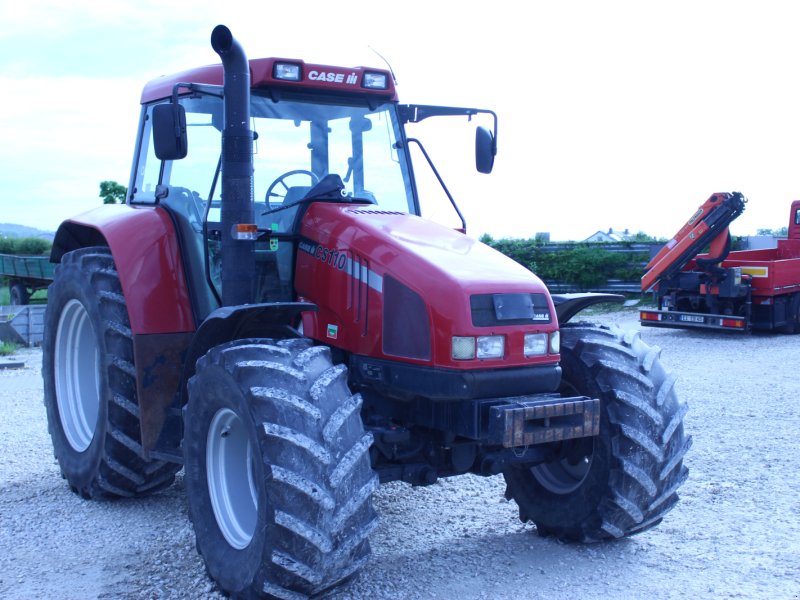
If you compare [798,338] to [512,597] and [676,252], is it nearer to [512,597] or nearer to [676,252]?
[676,252]

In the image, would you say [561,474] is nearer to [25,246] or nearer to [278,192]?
[278,192]

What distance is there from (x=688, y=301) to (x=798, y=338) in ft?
6.63

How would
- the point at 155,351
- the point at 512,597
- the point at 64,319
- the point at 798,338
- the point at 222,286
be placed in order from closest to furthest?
1. the point at 512,597
2. the point at 222,286
3. the point at 155,351
4. the point at 64,319
5. the point at 798,338

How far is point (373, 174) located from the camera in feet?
18.1

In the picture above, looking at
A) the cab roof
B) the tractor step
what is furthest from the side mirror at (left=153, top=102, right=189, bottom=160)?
the tractor step

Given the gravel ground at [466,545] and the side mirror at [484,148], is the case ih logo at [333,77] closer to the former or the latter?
the side mirror at [484,148]

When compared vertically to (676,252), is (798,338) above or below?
below

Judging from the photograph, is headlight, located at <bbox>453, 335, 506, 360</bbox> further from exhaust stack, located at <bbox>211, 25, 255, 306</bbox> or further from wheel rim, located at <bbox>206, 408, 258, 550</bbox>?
exhaust stack, located at <bbox>211, 25, 255, 306</bbox>

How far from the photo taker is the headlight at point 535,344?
4279 millimetres

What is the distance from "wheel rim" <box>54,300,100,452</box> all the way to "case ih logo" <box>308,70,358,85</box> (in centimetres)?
248

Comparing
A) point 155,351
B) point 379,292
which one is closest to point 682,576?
point 379,292

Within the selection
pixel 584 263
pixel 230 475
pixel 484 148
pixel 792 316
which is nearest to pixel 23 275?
pixel 584 263

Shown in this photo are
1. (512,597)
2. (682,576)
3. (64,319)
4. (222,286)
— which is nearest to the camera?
(512,597)

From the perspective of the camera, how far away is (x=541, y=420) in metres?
4.21
